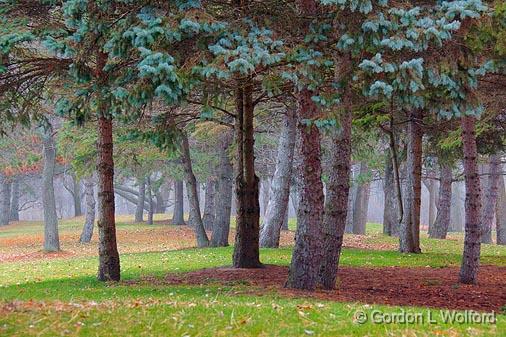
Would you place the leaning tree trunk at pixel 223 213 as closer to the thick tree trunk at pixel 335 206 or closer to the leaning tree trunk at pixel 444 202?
the leaning tree trunk at pixel 444 202

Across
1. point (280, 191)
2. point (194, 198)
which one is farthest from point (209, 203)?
point (280, 191)

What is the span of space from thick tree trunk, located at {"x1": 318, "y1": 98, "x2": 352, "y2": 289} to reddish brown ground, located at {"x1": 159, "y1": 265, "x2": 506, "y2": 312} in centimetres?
37

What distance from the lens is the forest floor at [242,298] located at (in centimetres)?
646

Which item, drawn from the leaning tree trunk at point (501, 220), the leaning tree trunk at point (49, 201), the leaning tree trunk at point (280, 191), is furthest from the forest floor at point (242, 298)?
the leaning tree trunk at point (501, 220)

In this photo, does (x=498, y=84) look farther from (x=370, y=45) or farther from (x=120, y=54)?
(x=120, y=54)

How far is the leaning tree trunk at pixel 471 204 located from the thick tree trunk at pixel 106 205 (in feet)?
21.0

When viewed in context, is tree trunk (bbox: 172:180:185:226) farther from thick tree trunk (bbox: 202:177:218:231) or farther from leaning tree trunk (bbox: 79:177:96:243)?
leaning tree trunk (bbox: 79:177:96:243)

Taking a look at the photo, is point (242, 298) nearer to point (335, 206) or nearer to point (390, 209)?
point (335, 206)

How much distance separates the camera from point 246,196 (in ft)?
44.8

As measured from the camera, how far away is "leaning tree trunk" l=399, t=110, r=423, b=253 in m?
17.5

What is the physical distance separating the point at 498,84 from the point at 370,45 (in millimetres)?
5130

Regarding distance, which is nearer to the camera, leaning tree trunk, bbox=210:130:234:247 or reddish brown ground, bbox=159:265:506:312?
reddish brown ground, bbox=159:265:506:312

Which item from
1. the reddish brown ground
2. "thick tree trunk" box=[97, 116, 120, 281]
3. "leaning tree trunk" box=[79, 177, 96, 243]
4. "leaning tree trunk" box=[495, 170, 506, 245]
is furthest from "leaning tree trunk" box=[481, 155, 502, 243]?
"thick tree trunk" box=[97, 116, 120, 281]

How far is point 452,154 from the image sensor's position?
20516 mm
